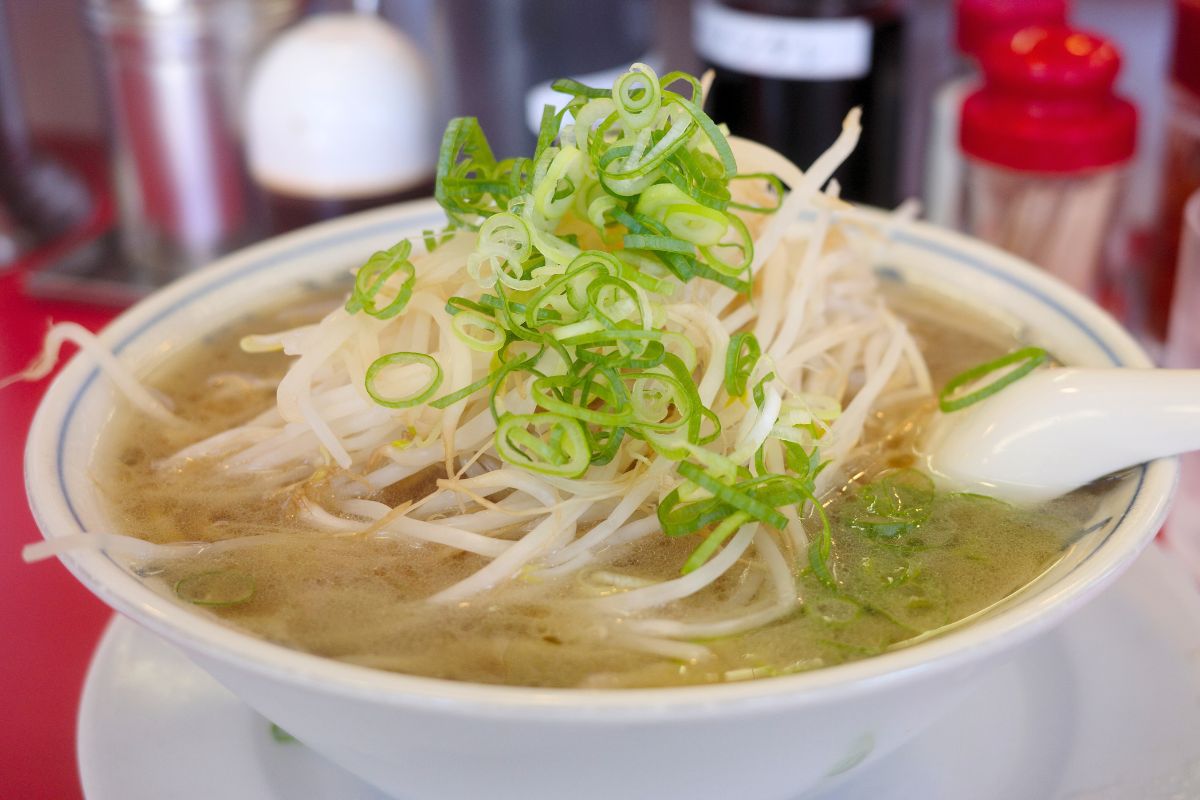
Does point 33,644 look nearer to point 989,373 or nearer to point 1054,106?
point 989,373

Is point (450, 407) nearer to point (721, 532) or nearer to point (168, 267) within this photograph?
point (721, 532)

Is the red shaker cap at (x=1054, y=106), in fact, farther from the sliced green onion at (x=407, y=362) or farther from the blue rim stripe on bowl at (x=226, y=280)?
the sliced green onion at (x=407, y=362)

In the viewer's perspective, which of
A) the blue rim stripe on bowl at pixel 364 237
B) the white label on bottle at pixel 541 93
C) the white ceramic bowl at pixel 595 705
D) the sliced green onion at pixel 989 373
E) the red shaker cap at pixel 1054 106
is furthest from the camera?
the white label on bottle at pixel 541 93

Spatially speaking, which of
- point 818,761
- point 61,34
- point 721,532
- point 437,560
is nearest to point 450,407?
point 437,560

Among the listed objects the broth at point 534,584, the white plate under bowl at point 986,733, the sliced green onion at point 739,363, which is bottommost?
the white plate under bowl at point 986,733

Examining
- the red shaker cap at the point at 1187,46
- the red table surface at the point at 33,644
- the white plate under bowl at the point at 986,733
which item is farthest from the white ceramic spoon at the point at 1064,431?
the red shaker cap at the point at 1187,46

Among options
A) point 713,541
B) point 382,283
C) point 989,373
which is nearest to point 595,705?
point 713,541

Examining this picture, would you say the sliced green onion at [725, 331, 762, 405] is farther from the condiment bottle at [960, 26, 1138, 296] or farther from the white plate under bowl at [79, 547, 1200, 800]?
the condiment bottle at [960, 26, 1138, 296]
